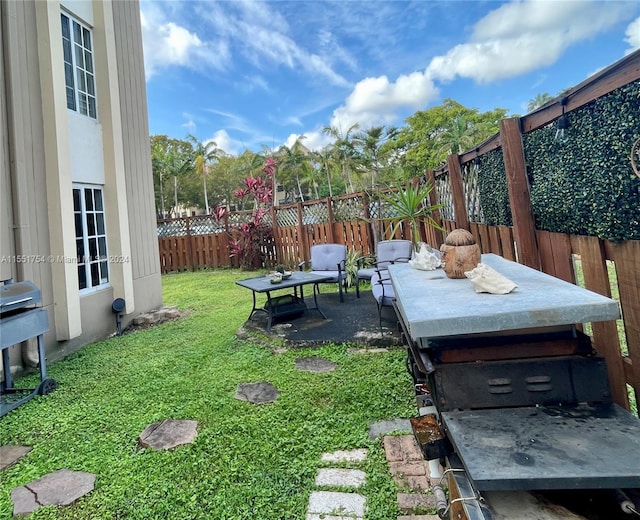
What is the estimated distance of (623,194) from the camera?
1.24m

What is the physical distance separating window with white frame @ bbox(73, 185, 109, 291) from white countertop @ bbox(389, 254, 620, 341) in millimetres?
4424

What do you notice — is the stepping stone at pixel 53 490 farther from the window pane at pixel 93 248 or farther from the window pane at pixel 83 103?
the window pane at pixel 83 103

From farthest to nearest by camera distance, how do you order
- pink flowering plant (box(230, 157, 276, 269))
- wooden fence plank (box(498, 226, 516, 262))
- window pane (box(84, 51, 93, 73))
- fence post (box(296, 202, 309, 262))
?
pink flowering plant (box(230, 157, 276, 269))
fence post (box(296, 202, 309, 262))
window pane (box(84, 51, 93, 73))
wooden fence plank (box(498, 226, 516, 262))

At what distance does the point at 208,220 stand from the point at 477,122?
21.4 m

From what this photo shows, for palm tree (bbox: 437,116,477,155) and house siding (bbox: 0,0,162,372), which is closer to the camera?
house siding (bbox: 0,0,162,372)

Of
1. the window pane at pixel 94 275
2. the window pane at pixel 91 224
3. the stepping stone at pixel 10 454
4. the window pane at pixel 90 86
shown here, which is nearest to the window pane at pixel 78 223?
the window pane at pixel 91 224

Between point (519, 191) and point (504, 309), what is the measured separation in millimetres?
1230

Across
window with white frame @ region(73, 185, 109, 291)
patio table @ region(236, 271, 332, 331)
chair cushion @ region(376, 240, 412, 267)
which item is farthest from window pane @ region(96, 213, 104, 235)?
chair cushion @ region(376, 240, 412, 267)

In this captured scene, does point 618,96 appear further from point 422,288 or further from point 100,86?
point 100,86

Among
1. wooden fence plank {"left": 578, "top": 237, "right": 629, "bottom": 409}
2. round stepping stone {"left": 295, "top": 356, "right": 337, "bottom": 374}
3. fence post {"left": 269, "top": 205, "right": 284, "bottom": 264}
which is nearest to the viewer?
wooden fence plank {"left": 578, "top": 237, "right": 629, "bottom": 409}

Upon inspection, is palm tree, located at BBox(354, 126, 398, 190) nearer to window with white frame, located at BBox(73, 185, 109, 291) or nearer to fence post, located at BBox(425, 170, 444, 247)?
fence post, located at BBox(425, 170, 444, 247)

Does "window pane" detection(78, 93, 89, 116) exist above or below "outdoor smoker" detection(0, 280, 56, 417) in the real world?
above

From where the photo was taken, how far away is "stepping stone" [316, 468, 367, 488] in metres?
1.67

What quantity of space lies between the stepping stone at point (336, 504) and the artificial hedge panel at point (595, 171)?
1527mm
